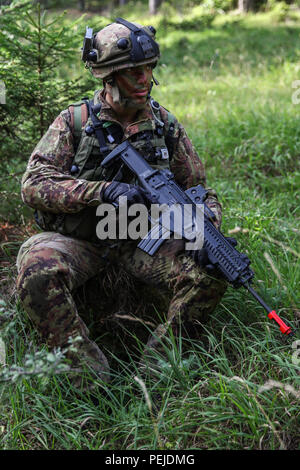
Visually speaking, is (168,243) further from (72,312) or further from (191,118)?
(191,118)

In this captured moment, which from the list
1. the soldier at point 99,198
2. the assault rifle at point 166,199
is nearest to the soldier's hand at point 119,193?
the soldier at point 99,198

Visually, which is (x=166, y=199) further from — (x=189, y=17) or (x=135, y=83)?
(x=189, y=17)

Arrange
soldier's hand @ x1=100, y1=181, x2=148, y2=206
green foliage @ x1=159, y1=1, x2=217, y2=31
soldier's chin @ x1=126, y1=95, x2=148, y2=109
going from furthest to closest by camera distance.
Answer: green foliage @ x1=159, y1=1, x2=217, y2=31, soldier's chin @ x1=126, y1=95, x2=148, y2=109, soldier's hand @ x1=100, y1=181, x2=148, y2=206

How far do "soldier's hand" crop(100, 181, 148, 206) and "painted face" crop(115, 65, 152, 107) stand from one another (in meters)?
0.61

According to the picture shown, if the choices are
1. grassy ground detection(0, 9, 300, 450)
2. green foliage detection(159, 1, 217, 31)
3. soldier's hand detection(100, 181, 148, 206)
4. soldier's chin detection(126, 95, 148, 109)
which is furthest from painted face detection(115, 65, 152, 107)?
green foliage detection(159, 1, 217, 31)

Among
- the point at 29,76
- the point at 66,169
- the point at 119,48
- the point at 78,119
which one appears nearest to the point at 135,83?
the point at 119,48

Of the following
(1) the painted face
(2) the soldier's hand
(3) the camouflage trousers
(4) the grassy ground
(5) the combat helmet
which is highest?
(5) the combat helmet

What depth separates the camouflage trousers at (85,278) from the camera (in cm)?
262

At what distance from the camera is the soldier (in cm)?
264

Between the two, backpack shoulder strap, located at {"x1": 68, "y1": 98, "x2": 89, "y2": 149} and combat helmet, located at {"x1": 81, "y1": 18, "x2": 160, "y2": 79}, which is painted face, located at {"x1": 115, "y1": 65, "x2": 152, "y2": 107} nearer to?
combat helmet, located at {"x1": 81, "y1": 18, "x2": 160, "y2": 79}

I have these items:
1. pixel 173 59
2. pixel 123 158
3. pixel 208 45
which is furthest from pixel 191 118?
pixel 208 45

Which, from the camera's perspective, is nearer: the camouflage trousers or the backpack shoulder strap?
the camouflage trousers

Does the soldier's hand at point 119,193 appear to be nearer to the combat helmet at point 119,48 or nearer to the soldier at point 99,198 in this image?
the soldier at point 99,198

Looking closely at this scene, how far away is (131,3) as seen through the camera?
2506 cm
